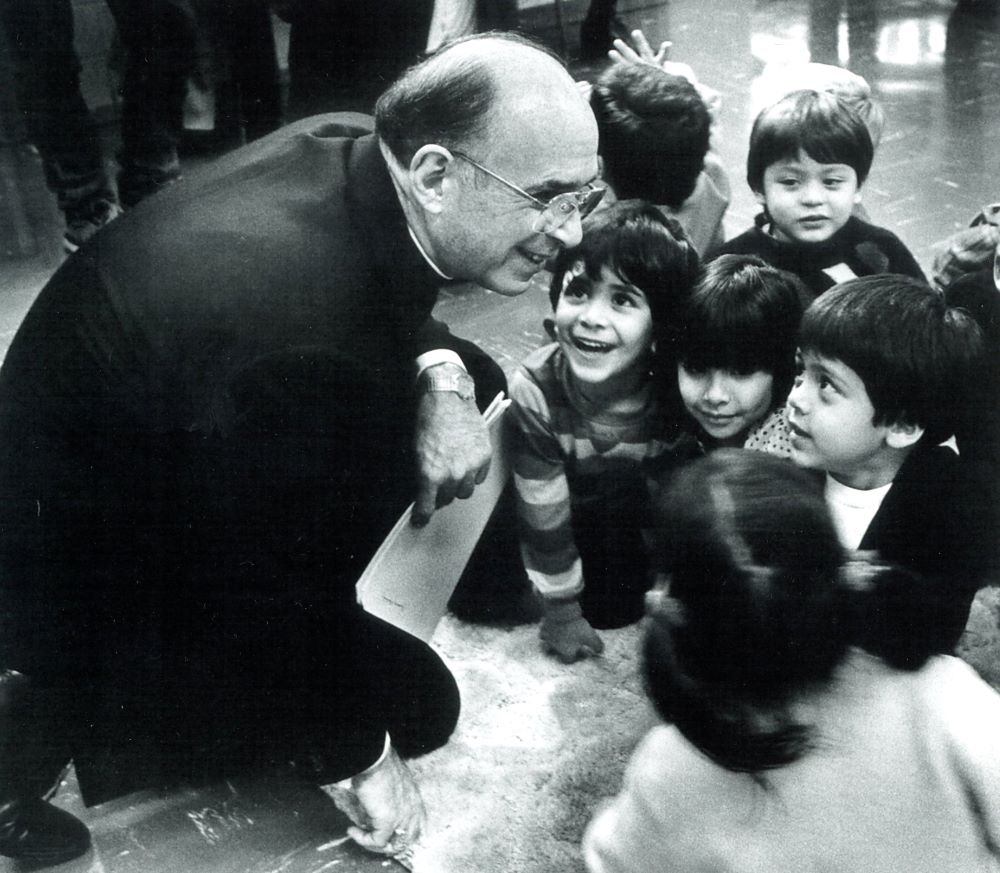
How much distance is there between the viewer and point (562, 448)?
7.10 feet

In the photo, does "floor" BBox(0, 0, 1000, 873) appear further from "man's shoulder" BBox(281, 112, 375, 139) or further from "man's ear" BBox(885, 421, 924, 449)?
"man's shoulder" BBox(281, 112, 375, 139)

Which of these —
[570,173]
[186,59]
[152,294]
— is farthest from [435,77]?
[186,59]

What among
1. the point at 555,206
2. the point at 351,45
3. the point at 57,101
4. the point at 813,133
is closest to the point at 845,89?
the point at 813,133

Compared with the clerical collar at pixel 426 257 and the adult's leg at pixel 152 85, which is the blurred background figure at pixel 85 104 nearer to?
the adult's leg at pixel 152 85

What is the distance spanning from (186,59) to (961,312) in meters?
2.69

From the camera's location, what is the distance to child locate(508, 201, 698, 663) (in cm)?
202

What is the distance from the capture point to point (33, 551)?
1.75 metres

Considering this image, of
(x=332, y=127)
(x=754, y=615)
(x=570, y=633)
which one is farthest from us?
(x=570, y=633)

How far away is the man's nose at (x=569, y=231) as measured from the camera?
180 cm

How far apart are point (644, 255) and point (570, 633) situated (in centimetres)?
75

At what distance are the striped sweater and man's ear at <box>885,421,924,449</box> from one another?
0.44 m

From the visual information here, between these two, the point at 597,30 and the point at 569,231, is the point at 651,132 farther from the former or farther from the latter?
the point at 597,30

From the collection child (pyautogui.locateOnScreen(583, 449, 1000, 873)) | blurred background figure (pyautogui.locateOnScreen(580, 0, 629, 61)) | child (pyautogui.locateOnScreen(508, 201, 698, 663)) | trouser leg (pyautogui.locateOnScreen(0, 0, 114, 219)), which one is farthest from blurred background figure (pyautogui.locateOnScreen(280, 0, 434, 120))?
blurred background figure (pyautogui.locateOnScreen(580, 0, 629, 61))

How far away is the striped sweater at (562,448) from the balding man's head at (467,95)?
579 millimetres
